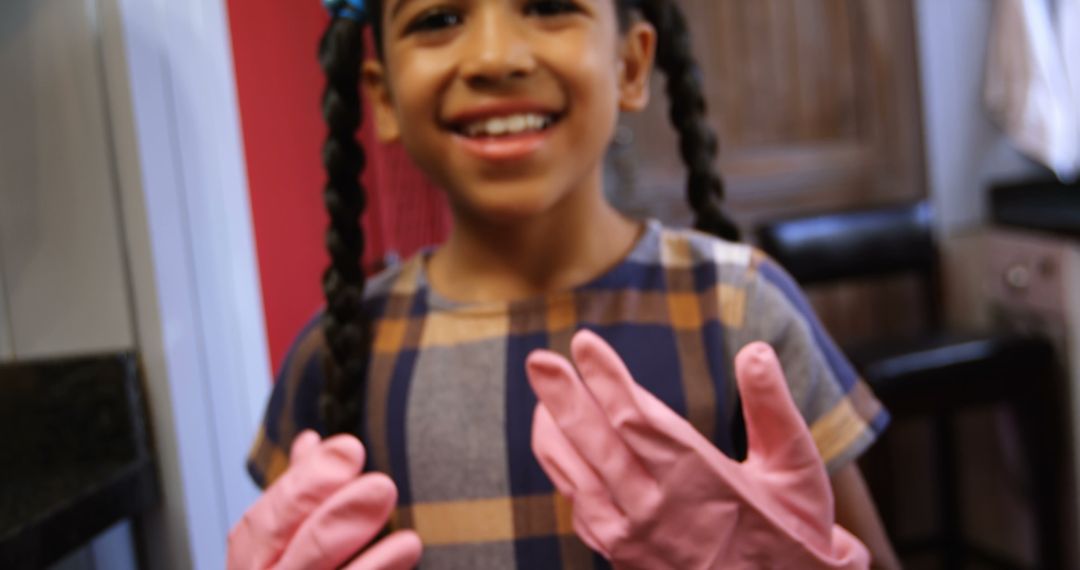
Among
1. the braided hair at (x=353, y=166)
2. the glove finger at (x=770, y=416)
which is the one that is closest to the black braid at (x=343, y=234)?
the braided hair at (x=353, y=166)

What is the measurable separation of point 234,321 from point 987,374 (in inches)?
49.9

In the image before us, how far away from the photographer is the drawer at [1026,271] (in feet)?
4.90

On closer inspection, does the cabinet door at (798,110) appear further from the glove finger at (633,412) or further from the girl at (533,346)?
the glove finger at (633,412)

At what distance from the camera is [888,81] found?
1733mm

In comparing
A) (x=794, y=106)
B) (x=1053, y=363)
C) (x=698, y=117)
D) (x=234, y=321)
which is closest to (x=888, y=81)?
(x=794, y=106)

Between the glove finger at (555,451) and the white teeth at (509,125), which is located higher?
the white teeth at (509,125)

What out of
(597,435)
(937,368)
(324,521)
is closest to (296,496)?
(324,521)

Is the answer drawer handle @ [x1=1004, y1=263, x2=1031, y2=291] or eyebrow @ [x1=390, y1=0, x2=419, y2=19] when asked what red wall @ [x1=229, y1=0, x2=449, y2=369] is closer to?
eyebrow @ [x1=390, y1=0, x2=419, y2=19]

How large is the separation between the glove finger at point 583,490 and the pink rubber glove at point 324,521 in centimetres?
7

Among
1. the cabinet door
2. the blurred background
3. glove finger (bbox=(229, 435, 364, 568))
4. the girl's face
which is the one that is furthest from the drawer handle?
glove finger (bbox=(229, 435, 364, 568))

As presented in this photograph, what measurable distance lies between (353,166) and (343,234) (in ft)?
0.11

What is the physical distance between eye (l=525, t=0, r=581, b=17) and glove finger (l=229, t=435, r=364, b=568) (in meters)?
0.20

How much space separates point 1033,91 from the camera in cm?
148

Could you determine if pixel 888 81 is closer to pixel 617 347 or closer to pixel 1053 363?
pixel 1053 363
